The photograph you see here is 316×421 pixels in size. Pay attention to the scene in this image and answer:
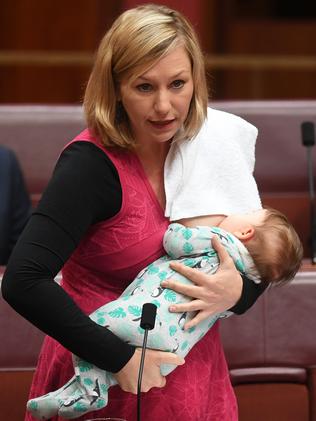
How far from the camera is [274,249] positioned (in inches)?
42.4

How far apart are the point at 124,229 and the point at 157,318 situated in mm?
101

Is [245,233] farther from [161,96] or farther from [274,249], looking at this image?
[161,96]

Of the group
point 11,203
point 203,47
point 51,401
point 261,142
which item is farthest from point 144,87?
point 203,47

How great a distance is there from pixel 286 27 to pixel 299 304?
2699mm

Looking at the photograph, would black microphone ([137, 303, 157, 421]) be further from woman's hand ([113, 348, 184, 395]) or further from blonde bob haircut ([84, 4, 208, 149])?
blonde bob haircut ([84, 4, 208, 149])

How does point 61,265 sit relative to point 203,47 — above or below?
above

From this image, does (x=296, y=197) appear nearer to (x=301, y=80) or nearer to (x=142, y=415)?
(x=142, y=415)

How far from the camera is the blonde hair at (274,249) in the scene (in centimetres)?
108

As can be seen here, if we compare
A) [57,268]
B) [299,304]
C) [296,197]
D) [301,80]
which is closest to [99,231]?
[57,268]

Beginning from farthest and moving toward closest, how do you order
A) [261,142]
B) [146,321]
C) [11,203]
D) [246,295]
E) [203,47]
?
[203,47], [261,142], [11,203], [246,295], [146,321]

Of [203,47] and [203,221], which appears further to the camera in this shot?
[203,47]

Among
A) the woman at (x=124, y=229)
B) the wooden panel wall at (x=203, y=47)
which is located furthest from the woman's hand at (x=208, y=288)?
the wooden panel wall at (x=203, y=47)

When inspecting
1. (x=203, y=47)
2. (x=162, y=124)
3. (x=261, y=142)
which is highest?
(x=162, y=124)

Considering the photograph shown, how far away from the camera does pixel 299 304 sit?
→ 1.49 m
